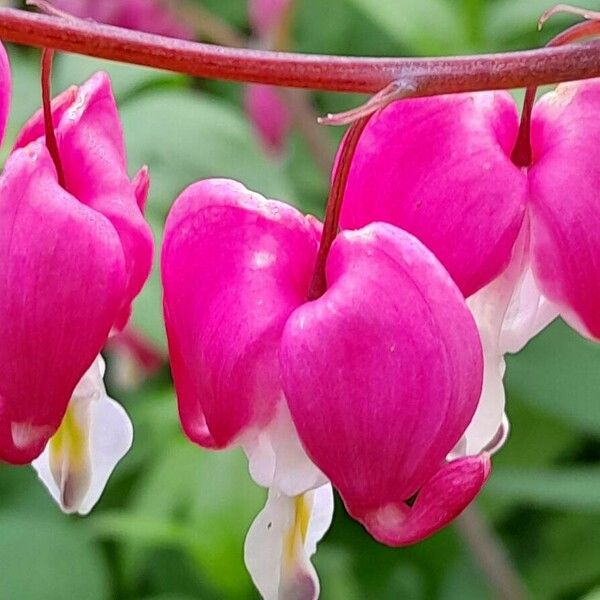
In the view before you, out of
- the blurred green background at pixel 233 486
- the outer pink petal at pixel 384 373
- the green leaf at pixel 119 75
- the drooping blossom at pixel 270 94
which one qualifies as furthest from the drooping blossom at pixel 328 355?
the drooping blossom at pixel 270 94

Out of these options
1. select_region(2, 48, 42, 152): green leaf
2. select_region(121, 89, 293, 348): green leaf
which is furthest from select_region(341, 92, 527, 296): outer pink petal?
select_region(2, 48, 42, 152): green leaf

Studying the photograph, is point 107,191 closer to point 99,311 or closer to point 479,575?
point 99,311

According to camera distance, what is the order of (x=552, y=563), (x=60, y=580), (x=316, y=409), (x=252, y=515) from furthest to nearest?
(x=552, y=563) < (x=60, y=580) < (x=252, y=515) < (x=316, y=409)

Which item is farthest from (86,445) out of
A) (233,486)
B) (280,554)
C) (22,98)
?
(22,98)

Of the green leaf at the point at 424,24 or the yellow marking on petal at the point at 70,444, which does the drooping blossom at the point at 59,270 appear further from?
the green leaf at the point at 424,24

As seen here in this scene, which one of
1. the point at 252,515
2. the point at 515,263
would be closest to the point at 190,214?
the point at 515,263

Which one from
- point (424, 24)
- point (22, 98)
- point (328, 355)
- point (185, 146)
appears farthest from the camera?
point (22, 98)

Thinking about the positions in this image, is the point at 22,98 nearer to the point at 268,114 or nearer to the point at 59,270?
the point at 268,114
